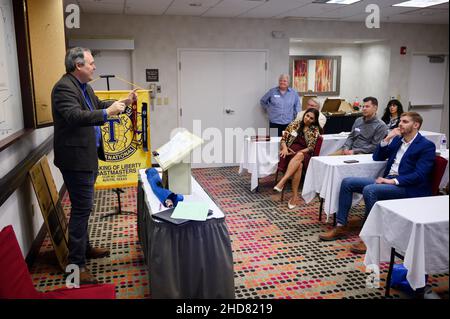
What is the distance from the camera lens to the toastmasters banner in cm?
403

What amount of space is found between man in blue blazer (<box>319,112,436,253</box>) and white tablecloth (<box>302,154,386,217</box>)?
71mm

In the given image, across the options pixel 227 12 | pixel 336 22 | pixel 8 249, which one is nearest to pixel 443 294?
pixel 8 249

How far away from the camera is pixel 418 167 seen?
3062 mm

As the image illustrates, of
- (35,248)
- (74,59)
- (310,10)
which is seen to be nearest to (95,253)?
(35,248)

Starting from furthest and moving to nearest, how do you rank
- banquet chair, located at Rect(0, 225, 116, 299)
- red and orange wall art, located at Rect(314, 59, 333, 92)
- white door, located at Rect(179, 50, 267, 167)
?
red and orange wall art, located at Rect(314, 59, 333, 92)
white door, located at Rect(179, 50, 267, 167)
banquet chair, located at Rect(0, 225, 116, 299)

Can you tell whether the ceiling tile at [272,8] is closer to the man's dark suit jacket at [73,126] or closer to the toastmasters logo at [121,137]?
the toastmasters logo at [121,137]

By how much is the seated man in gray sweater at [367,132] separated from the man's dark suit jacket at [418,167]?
3.91 ft

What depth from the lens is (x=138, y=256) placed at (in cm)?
329

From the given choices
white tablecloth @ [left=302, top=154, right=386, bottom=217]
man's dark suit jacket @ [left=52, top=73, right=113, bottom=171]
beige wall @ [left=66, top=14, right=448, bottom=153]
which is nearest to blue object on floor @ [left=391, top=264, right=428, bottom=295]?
white tablecloth @ [left=302, top=154, right=386, bottom=217]

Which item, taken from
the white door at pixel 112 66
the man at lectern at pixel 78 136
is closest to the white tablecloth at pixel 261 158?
the man at lectern at pixel 78 136

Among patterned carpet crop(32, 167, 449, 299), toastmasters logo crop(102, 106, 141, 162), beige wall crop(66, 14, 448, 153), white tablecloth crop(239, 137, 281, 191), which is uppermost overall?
beige wall crop(66, 14, 448, 153)

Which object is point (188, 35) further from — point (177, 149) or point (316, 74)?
point (177, 149)

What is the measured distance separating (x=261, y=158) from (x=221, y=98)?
2077 millimetres

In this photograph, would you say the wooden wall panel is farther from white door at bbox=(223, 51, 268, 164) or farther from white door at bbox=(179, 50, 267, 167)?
white door at bbox=(223, 51, 268, 164)
